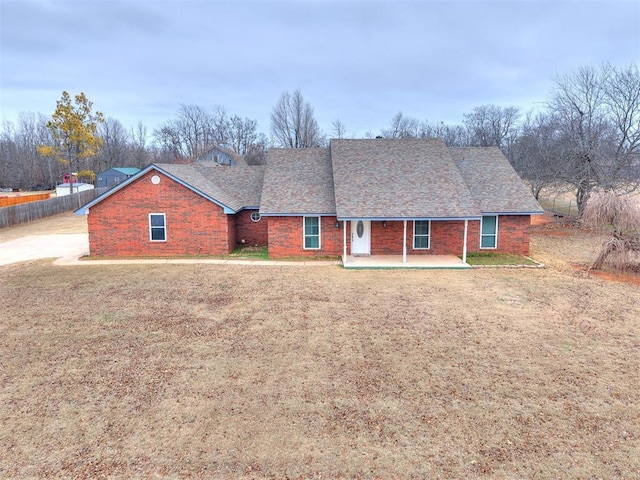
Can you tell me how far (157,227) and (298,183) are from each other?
6559 mm

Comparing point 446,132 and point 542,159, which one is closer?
point 542,159

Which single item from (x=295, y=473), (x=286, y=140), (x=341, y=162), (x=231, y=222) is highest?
(x=286, y=140)

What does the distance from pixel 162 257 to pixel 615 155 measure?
28292 millimetres

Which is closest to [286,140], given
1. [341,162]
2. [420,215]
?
[341,162]

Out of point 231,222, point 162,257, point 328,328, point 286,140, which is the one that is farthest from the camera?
point 286,140

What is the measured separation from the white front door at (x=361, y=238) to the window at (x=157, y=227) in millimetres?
8277

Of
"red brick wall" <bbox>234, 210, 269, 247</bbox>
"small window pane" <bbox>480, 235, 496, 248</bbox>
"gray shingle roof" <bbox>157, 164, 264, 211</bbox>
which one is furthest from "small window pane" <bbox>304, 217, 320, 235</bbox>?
"small window pane" <bbox>480, 235, 496, 248</bbox>

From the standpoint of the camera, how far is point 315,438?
5.42 m

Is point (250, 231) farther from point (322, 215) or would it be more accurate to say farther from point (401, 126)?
point (401, 126)

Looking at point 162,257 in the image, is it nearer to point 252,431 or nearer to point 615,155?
point 252,431

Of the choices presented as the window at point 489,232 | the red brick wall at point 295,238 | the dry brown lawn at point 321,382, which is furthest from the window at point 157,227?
the window at point 489,232

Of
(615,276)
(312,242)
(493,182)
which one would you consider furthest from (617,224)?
(312,242)

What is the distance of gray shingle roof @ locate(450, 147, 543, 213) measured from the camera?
16891 millimetres

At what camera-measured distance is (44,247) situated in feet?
65.3
